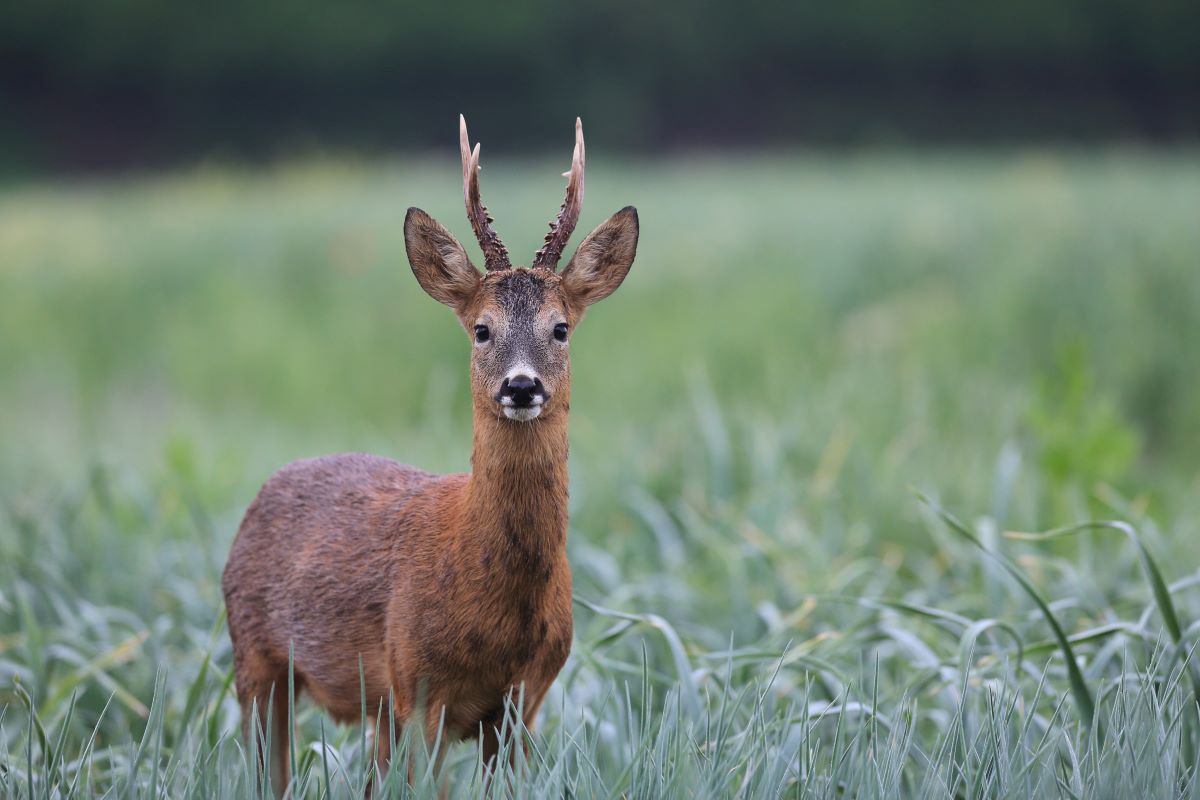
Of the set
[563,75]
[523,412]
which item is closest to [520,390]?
[523,412]

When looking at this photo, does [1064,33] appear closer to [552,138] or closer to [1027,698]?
[552,138]

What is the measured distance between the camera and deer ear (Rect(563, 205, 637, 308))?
2.47 meters

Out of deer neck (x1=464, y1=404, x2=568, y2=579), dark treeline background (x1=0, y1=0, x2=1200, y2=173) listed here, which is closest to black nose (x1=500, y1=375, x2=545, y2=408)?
deer neck (x1=464, y1=404, x2=568, y2=579)

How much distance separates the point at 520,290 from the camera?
2.35 meters

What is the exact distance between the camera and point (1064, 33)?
14.7m

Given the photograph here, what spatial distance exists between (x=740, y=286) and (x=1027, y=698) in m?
5.22

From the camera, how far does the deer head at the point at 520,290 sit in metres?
2.28

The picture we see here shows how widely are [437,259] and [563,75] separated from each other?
13825mm

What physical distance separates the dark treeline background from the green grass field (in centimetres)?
289

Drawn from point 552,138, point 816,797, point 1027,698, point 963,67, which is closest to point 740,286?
point 1027,698

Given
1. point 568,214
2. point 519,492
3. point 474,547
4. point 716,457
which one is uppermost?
point 568,214

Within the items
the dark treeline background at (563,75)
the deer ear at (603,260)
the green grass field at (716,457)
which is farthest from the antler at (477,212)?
the dark treeline background at (563,75)

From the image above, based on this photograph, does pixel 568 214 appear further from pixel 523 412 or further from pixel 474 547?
pixel 474 547

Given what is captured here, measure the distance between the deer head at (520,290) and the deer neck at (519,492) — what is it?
0.12 feet
